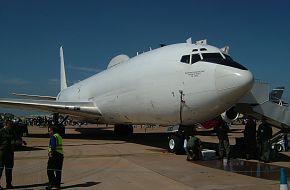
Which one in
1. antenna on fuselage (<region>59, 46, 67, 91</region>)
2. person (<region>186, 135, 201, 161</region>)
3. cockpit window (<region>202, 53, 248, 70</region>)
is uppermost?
antenna on fuselage (<region>59, 46, 67, 91</region>)

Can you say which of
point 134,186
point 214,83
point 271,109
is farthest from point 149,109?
point 134,186

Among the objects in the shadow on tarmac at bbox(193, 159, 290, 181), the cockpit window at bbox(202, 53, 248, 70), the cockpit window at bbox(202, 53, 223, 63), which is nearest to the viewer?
the shadow on tarmac at bbox(193, 159, 290, 181)

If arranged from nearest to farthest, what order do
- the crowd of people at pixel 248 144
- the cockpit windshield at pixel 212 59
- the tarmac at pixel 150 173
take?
the tarmac at pixel 150 173 < the cockpit windshield at pixel 212 59 < the crowd of people at pixel 248 144

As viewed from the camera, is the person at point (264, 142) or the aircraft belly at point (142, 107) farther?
the aircraft belly at point (142, 107)

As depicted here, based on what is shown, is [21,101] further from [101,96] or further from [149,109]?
[149,109]

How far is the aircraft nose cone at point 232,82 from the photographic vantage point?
11.7 metres

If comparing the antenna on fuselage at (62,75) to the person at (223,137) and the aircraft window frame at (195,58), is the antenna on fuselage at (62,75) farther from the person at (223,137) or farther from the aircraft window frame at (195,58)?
the person at (223,137)

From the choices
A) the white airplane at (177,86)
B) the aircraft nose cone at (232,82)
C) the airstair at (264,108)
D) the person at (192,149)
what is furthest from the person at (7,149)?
the airstair at (264,108)

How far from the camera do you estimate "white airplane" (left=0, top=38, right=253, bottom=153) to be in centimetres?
1212

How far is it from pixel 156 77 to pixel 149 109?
1.46 m

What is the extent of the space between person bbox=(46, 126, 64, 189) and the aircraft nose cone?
6071mm

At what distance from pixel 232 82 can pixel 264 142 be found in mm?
2606

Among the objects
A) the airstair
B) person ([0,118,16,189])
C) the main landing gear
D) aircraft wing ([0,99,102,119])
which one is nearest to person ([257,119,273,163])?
the airstair

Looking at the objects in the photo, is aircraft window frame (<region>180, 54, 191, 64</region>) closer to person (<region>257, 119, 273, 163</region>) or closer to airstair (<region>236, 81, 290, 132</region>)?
airstair (<region>236, 81, 290, 132</region>)
